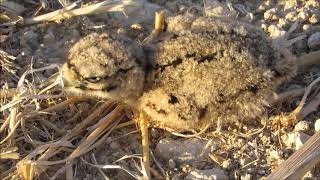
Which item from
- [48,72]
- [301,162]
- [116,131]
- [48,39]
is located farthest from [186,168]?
[48,39]

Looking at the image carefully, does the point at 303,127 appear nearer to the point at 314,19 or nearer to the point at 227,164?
the point at 227,164

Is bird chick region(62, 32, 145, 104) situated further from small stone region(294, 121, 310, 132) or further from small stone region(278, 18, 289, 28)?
small stone region(278, 18, 289, 28)

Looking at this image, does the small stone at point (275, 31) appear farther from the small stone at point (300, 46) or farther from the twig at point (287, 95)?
the twig at point (287, 95)

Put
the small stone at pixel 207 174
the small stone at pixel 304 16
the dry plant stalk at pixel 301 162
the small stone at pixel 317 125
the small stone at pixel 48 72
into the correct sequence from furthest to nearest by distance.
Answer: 1. the small stone at pixel 304 16
2. the small stone at pixel 48 72
3. the small stone at pixel 317 125
4. the small stone at pixel 207 174
5. the dry plant stalk at pixel 301 162

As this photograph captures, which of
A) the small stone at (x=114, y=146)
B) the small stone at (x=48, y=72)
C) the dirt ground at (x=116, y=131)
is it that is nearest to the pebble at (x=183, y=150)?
the dirt ground at (x=116, y=131)

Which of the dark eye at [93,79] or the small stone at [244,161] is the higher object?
the dark eye at [93,79]

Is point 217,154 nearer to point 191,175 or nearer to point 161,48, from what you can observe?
point 191,175
